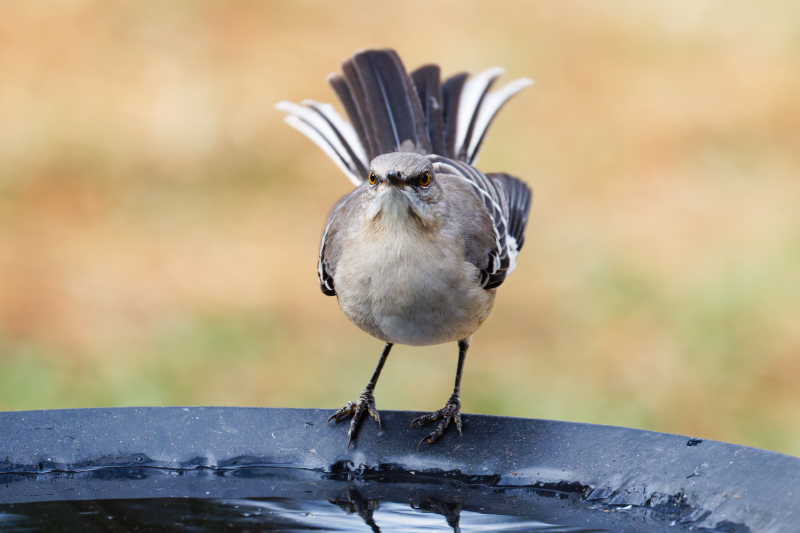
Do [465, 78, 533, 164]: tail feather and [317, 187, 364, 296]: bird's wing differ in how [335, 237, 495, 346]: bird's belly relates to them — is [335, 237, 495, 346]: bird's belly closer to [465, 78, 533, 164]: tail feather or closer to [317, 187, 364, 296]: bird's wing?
[317, 187, 364, 296]: bird's wing

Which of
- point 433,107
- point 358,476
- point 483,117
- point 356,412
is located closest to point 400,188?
point 356,412

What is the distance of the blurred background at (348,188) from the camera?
7.21 metres

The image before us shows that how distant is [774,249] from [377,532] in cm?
656

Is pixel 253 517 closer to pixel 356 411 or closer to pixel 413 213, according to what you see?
pixel 356 411

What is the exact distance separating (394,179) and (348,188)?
21.6ft

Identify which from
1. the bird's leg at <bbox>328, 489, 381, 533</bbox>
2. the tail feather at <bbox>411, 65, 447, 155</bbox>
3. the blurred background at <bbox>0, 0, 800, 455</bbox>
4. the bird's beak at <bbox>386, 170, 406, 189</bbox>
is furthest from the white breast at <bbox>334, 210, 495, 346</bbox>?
the blurred background at <bbox>0, 0, 800, 455</bbox>

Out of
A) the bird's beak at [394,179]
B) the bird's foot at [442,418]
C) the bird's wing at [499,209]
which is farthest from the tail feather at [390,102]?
the bird's foot at [442,418]

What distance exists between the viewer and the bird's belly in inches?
151

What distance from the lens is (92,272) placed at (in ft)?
27.9

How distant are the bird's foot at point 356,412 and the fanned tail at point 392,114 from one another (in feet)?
5.30

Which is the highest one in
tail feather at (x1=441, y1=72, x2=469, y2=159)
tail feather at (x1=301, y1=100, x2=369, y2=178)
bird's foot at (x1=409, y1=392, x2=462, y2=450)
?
tail feather at (x1=441, y1=72, x2=469, y2=159)

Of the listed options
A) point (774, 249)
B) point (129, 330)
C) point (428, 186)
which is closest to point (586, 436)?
point (428, 186)

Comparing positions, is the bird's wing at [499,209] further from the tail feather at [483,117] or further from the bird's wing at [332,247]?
the bird's wing at [332,247]

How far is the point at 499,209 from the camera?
4.90 meters
